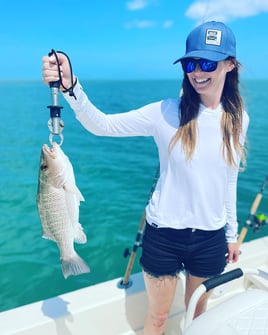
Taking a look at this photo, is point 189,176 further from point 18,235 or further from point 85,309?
point 18,235

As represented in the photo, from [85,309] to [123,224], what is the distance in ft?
12.2

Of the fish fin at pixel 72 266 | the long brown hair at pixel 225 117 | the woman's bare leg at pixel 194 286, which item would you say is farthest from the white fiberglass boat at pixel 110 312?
the long brown hair at pixel 225 117

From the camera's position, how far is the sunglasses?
5.86 ft

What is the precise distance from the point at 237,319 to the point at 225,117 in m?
1.04

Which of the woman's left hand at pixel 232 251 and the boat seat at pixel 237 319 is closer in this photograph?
the boat seat at pixel 237 319

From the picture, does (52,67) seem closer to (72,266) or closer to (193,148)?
(193,148)

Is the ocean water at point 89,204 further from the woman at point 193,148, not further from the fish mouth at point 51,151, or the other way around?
the fish mouth at point 51,151

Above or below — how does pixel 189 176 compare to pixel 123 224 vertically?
above

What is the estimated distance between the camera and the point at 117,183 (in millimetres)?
8219

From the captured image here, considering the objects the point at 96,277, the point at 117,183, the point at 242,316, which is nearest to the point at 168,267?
the point at 242,316

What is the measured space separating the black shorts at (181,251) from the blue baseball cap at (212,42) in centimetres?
95

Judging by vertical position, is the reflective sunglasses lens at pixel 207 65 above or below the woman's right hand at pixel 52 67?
above

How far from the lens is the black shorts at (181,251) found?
6.23ft

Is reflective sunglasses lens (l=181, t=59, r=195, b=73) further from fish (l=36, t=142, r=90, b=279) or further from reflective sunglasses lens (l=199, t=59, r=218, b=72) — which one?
fish (l=36, t=142, r=90, b=279)
